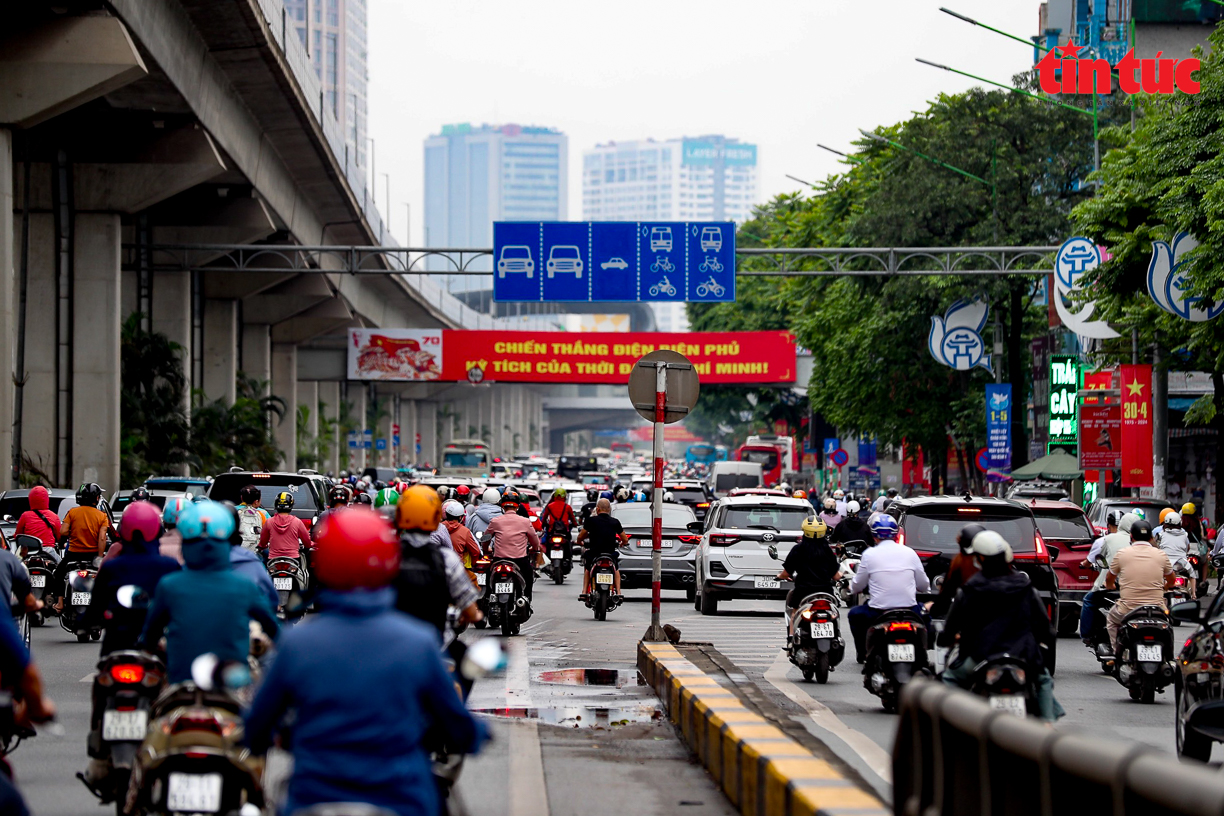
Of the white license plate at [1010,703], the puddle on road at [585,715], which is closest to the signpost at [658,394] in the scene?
the puddle on road at [585,715]

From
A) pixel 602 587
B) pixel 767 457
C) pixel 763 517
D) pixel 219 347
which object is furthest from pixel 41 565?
pixel 767 457

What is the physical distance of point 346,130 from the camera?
180750 mm

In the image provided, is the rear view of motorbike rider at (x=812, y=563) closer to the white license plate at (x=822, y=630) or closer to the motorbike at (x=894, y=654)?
the white license plate at (x=822, y=630)

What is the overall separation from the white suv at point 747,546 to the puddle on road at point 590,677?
7.27 metres

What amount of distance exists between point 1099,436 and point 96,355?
2030 centimetres

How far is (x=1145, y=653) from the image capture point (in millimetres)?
13484

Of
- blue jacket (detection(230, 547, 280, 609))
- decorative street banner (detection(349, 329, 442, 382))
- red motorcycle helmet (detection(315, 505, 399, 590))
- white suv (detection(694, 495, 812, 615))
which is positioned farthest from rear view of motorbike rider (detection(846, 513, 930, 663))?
decorative street banner (detection(349, 329, 442, 382))

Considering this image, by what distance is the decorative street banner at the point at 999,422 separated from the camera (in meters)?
38.8

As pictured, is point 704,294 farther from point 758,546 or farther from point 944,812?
point 944,812

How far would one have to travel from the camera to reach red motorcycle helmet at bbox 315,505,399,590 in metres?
4.59

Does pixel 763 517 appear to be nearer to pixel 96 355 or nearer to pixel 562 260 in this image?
pixel 562 260

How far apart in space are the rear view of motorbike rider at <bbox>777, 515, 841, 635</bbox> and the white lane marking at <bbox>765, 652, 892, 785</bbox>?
26.7 inches

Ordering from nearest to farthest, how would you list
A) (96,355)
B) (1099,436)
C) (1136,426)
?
(1136,426), (1099,436), (96,355)

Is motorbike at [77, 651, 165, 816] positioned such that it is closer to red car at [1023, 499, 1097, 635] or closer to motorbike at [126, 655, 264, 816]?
motorbike at [126, 655, 264, 816]
